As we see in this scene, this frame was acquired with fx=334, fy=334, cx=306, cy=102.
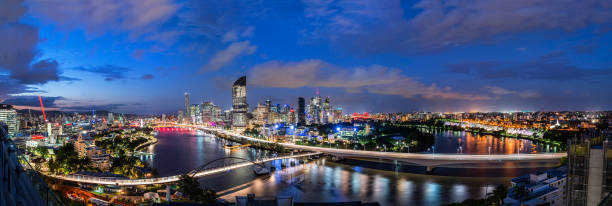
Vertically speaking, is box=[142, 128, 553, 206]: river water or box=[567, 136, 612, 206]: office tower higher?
box=[567, 136, 612, 206]: office tower

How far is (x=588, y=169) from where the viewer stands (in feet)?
17.6

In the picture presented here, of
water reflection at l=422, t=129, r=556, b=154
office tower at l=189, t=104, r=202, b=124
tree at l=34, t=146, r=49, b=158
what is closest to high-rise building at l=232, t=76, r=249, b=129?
office tower at l=189, t=104, r=202, b=124

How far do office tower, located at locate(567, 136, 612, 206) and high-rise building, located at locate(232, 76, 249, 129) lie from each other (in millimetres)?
62730

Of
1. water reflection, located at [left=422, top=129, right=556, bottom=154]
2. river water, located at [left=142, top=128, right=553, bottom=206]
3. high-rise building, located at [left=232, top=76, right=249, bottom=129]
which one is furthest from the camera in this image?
high-rise building, located at [left=232, top=76, right=249, bottom=129]

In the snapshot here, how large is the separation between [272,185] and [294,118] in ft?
193

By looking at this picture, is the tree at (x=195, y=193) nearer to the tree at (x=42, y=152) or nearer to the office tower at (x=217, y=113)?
the tree at (x=42, y=152)

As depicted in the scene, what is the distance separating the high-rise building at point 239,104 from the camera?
68.0 m

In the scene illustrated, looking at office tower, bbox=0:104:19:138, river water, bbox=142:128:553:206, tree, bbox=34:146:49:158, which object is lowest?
river water, bbox=142:128:553:206

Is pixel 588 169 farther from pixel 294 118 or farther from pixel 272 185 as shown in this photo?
pixel 294 118

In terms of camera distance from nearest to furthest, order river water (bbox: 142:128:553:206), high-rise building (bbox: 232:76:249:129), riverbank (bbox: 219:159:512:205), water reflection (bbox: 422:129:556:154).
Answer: riverbank (bbox: 219:159:512:205), river water (bbox: 142:128:553:206), water reflection (bbox: 422:129:556:154), high-rise building (bbox: 232:76:249:129)

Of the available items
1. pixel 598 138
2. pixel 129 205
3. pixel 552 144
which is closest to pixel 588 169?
pixel 598 138

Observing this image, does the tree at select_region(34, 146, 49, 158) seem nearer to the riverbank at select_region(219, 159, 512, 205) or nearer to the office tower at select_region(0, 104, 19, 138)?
the riverbank at select_region(219, 159, 512, 205)

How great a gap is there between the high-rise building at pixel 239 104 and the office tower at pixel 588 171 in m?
62.7

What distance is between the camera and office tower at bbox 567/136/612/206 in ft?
17.0
